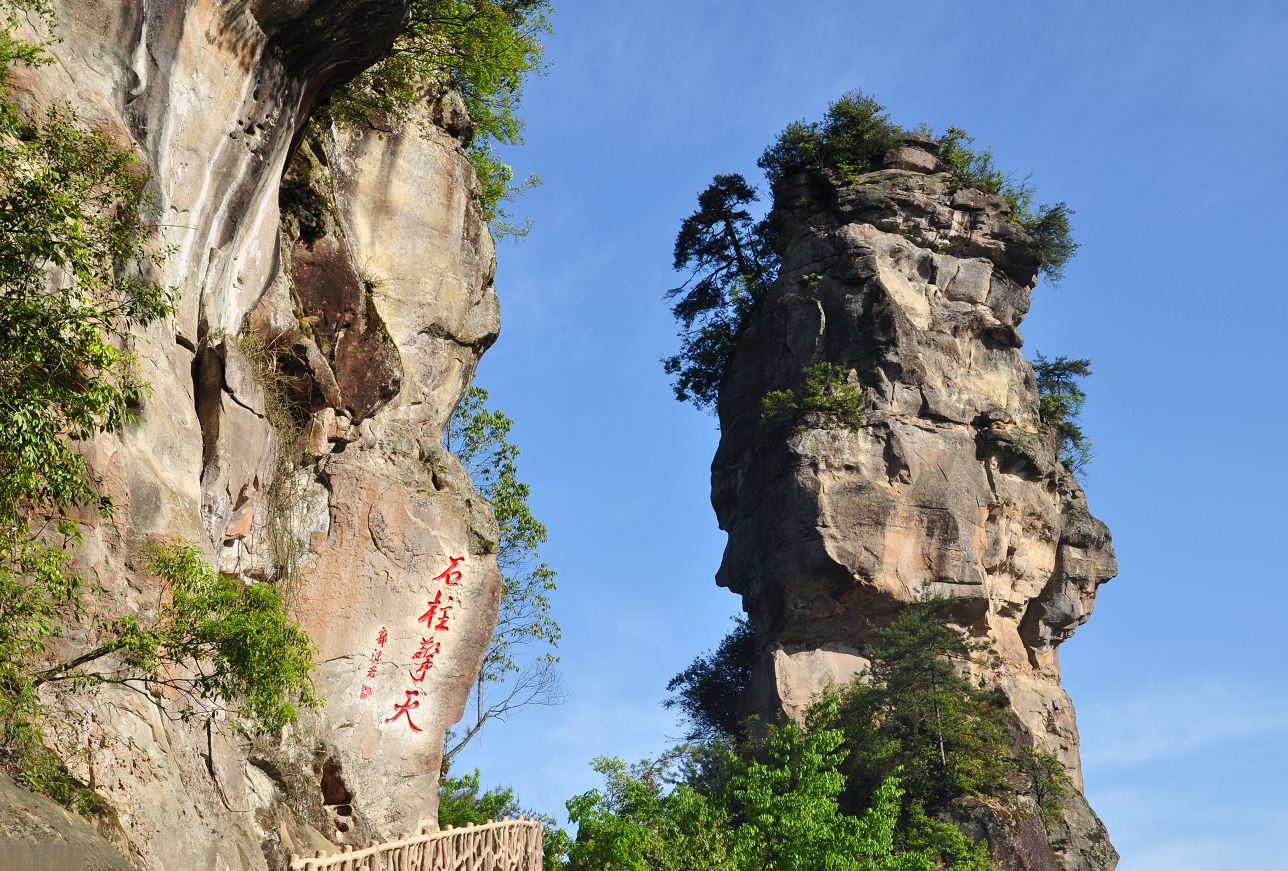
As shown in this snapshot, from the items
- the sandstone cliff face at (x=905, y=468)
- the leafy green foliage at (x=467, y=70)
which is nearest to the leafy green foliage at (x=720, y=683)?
the sandstone cliff face at (x=905, y=468)

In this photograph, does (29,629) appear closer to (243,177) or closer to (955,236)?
(243,177)

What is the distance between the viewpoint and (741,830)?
1483cm

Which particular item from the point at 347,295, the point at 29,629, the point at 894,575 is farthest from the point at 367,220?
the point at 894,575

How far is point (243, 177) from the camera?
10.5 meters

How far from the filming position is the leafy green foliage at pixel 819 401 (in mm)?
23922

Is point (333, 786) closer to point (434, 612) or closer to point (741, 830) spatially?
point (434, 612)

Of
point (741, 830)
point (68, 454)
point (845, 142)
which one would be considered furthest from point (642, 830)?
point (845, 142)

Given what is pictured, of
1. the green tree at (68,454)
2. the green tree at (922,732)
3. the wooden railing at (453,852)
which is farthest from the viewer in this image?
the green tree at (922,732)

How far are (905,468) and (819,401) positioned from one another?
224cm

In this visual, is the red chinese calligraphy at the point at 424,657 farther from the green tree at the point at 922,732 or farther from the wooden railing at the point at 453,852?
the green tree at the point at 922,732

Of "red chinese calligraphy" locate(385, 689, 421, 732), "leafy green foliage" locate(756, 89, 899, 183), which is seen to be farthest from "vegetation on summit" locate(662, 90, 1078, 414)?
"red chinese calligraphy" locate(385, 689, 421, 732)

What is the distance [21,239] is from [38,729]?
2.75m

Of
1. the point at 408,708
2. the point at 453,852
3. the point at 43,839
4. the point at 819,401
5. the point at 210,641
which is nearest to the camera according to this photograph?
the point at 43,839

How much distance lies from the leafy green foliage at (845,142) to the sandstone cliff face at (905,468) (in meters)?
0.51
